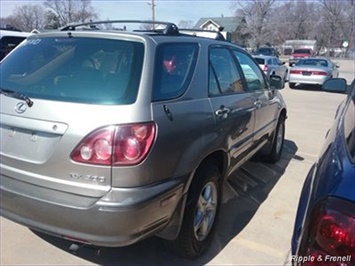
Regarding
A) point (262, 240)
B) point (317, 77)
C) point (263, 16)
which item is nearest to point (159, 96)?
point (262, 240)

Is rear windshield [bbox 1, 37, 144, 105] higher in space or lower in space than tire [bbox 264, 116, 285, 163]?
higher

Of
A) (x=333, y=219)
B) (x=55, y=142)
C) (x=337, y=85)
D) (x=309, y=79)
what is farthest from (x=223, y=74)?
(x=309, y=79)

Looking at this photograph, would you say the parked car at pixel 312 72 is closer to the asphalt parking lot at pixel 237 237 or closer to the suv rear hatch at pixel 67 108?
→ the asphalt parking lot at pixel 237 237

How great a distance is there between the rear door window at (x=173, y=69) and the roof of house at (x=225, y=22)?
7082 centimetres

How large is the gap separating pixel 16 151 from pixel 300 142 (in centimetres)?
603

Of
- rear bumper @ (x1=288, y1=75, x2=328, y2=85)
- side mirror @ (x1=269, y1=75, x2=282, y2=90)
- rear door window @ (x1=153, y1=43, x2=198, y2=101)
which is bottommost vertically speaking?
rear bumper @ (x1=288, y1=75, x2=328, y2=85)

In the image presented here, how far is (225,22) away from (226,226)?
81.8 metres

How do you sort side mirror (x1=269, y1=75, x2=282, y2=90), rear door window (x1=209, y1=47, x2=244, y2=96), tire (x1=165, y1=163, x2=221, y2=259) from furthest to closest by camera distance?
side mirror (x1=269, y1=75, x2=282, y2=90)
rear door window (x1=209, y1=47, x2=244, y2=96)
tire (x1=165, y1=163, x2=221, y2=259)

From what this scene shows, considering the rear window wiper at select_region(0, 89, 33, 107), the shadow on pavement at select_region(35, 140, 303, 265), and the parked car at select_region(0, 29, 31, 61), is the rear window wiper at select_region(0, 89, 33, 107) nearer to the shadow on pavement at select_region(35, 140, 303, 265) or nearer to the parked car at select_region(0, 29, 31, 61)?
the shadow on pavement at select_region(35, 140, 303, 265)

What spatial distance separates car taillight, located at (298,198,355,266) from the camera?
1453 mm

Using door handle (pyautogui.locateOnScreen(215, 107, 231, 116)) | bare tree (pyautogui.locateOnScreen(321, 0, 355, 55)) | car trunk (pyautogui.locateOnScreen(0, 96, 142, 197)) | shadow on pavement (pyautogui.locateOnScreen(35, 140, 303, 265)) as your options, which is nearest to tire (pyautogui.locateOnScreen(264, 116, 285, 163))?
shadow on pavement (pyautogui.locateOnScreen(35, 140, 303, 265))

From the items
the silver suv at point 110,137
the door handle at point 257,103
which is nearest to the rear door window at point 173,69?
the silver suv at point 110,137

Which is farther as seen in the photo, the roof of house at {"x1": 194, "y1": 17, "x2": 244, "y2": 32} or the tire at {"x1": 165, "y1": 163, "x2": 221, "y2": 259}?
the roof of house at {"x1": 194, "y1": 17, "x2": 244, "y2": 32}

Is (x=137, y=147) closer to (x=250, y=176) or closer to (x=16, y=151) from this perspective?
(x=16, y=151)
